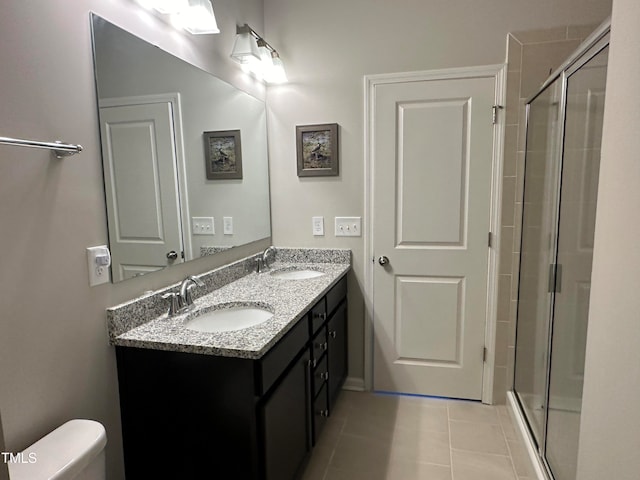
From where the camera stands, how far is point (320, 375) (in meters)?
2.01

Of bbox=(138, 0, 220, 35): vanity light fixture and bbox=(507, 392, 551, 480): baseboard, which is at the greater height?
bbox=(138, 0, 220, 35): vanity light fixture

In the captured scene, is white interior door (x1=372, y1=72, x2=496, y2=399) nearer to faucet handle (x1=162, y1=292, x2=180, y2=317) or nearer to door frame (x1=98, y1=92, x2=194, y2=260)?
door frame (x1=98, y1=92, x2=194, y2=260)

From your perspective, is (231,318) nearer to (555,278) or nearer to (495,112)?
(555,278)

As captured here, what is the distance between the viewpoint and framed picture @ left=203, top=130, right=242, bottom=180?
206 centimetres

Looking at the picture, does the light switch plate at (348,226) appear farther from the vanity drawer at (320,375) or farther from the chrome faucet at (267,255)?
the vanity drawer at (320,375)

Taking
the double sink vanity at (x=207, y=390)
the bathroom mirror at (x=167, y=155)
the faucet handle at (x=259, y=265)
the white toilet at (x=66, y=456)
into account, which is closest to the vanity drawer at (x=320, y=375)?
the double sink vanity at (x=207, y=390)

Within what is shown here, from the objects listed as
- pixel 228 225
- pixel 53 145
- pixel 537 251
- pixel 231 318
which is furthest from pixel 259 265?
pixel 537 251

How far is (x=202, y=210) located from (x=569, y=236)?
5.56 feet

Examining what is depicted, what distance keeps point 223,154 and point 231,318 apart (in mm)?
931

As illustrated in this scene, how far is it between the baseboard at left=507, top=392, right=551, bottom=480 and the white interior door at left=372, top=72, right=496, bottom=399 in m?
0.22

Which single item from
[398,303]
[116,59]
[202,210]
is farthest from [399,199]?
[116,59]

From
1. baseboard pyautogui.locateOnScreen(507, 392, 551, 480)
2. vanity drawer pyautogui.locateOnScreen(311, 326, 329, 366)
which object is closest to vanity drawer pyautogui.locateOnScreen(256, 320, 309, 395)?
vanity drawer pyautogui.locateOnScreen(311, 326, 329, 366)

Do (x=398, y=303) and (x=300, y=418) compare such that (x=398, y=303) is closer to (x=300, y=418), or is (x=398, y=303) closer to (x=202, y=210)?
(x=300, y=418)

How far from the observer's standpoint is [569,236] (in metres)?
1.67
